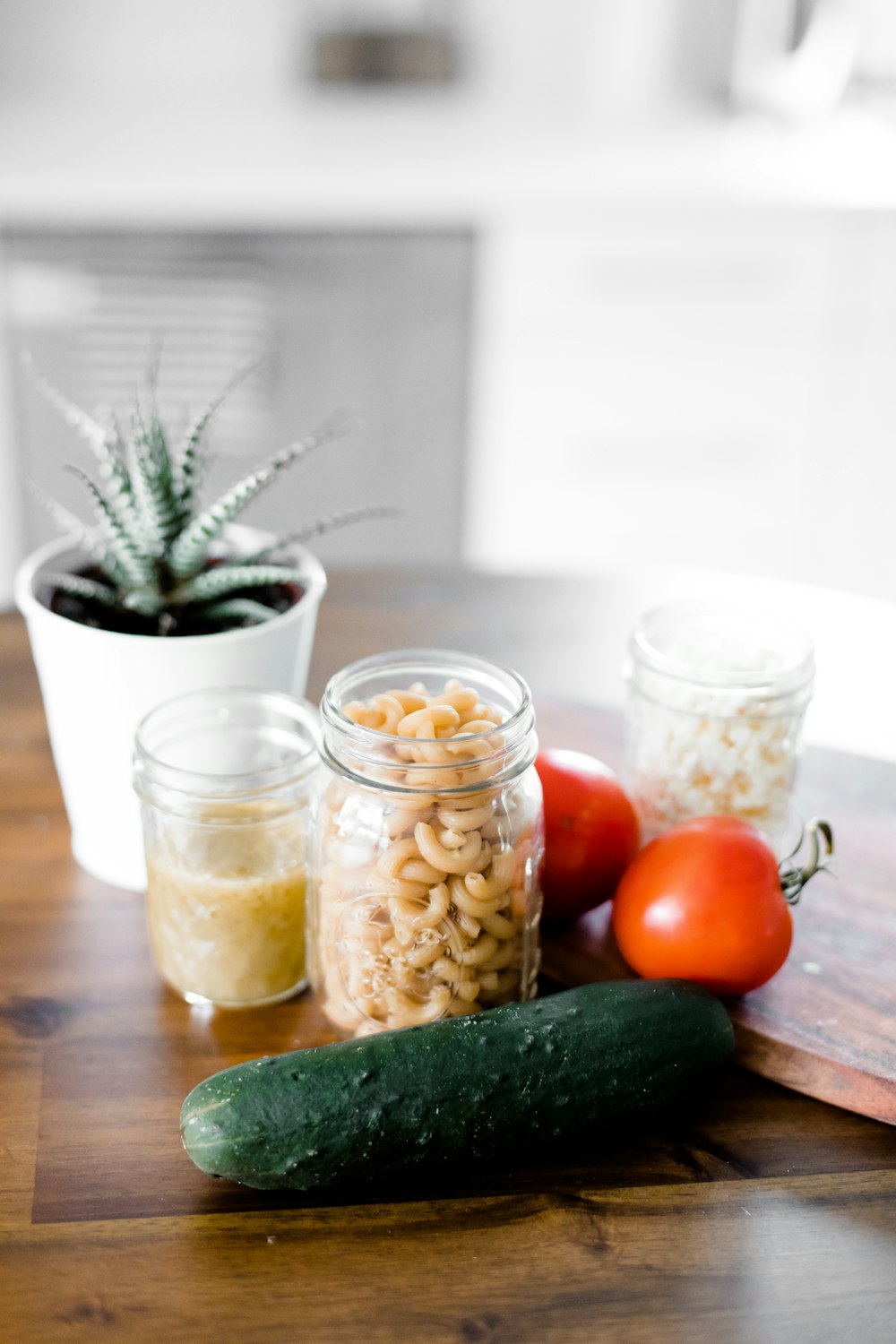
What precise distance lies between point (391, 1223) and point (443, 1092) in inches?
3.2

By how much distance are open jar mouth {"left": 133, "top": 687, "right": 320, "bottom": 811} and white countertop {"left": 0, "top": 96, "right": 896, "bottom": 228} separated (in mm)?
1730

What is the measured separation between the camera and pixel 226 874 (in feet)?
2.95

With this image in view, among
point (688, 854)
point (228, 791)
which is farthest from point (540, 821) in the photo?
point (228, 791)

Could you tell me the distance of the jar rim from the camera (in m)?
0.99

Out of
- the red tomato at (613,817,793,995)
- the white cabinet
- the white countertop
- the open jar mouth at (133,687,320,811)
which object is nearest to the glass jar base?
the open jar mouth at (133,687,320,811)

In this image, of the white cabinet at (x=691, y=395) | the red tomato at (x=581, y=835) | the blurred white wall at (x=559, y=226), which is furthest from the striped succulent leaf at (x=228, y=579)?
the white cabinet at (x=691, y=395)

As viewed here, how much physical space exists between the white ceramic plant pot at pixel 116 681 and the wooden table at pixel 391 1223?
134 mm

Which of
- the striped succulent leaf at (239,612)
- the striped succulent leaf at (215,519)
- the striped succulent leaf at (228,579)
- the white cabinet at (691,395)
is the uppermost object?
the striped succulent leaf at (215,519)

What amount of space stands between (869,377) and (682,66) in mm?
847

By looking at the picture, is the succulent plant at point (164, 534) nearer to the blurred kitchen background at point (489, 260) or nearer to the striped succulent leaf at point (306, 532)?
the striped succulent leaf at point (306, 532)

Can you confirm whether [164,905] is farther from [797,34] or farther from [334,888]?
[797,34]

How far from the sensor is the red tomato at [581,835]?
3.10 ft

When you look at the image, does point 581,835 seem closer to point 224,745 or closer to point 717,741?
point 717,741

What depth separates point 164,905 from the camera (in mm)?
901
